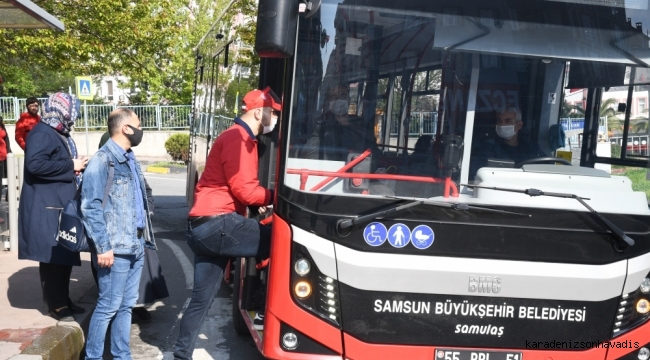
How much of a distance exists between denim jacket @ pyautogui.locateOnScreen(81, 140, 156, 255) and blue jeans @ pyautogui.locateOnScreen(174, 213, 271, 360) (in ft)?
1.36

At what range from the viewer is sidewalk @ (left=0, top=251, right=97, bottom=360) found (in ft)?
18.0

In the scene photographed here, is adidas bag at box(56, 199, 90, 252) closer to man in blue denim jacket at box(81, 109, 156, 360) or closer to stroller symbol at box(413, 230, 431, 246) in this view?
man in blue denim jacket at box(81, 109, 156, 360)

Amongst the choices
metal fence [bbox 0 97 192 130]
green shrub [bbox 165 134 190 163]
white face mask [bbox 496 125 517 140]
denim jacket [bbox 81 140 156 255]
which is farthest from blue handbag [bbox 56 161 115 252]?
metal fence [bbox 0 97 192 130]

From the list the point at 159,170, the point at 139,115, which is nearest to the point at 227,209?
the point at 159,170

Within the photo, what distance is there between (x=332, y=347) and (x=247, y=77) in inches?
132

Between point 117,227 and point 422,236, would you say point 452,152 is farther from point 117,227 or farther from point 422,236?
point 117,227

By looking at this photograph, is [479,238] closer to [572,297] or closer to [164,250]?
[572,297]

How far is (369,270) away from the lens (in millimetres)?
4430

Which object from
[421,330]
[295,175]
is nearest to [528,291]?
[421,330]

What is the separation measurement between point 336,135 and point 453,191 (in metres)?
0.77

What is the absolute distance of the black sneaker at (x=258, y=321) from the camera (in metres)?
5.26

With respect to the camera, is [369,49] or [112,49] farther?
[112,49]

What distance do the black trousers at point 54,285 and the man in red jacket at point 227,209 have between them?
5.15ft

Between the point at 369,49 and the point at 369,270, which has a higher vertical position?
the point at 369,49
